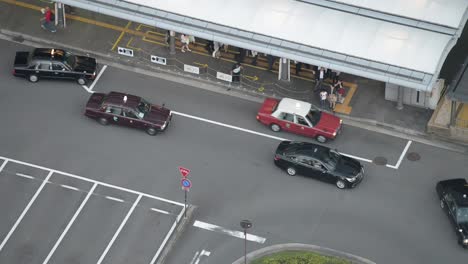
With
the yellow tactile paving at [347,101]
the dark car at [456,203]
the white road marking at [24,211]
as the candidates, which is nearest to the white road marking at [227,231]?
the white road marking at [24,211]

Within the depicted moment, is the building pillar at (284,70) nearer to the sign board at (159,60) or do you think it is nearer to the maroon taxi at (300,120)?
the maroon taxi at (300,120)

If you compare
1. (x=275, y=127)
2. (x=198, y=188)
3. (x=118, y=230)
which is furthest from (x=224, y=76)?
(x=118, y=230)

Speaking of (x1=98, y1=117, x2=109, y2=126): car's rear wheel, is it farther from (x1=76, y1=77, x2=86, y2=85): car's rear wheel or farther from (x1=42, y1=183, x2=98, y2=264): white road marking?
(x1=42, y1=183, x2=98, y2=264): white road marking

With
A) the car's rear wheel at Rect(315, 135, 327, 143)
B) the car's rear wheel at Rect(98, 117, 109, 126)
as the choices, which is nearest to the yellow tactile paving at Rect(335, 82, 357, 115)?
the car's rear wheel at Rect(315, 135, 327, 143)

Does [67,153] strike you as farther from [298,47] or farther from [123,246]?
[298,47]

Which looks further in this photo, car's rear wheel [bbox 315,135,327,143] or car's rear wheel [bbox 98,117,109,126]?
car's rear wheel [bbox 98,117,109,126]

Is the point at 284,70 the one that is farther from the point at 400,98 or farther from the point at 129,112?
the point at 129,112
